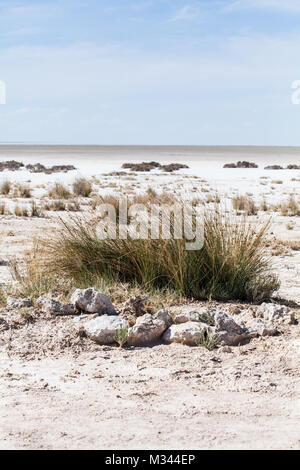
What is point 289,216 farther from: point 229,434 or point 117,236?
point 229,434

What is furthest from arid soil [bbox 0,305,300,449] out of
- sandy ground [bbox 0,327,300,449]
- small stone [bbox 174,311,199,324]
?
small stone [bbox 174,311,199,324]

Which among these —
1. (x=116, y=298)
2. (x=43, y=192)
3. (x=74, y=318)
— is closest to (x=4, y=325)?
(x=74, y=318)

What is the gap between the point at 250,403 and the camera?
3.62 metres

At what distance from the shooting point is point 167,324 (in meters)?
4.75

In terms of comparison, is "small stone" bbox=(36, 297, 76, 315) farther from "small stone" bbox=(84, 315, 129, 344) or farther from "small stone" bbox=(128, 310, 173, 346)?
"small stone" bbox=(128, 310, 173, 346)

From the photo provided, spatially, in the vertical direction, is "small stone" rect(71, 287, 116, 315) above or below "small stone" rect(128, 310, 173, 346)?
above

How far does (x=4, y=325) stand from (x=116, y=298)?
1.09 m

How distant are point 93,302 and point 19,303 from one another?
711 mm

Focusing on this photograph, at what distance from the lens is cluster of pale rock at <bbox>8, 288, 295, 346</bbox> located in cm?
460

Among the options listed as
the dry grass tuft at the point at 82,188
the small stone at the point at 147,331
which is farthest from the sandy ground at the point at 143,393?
the dry grass tuft at the point at 82,188

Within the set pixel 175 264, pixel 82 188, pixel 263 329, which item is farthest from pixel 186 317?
pixel 82 188

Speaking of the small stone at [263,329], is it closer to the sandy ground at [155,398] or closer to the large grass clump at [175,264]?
the sandy ground at [155,398]
